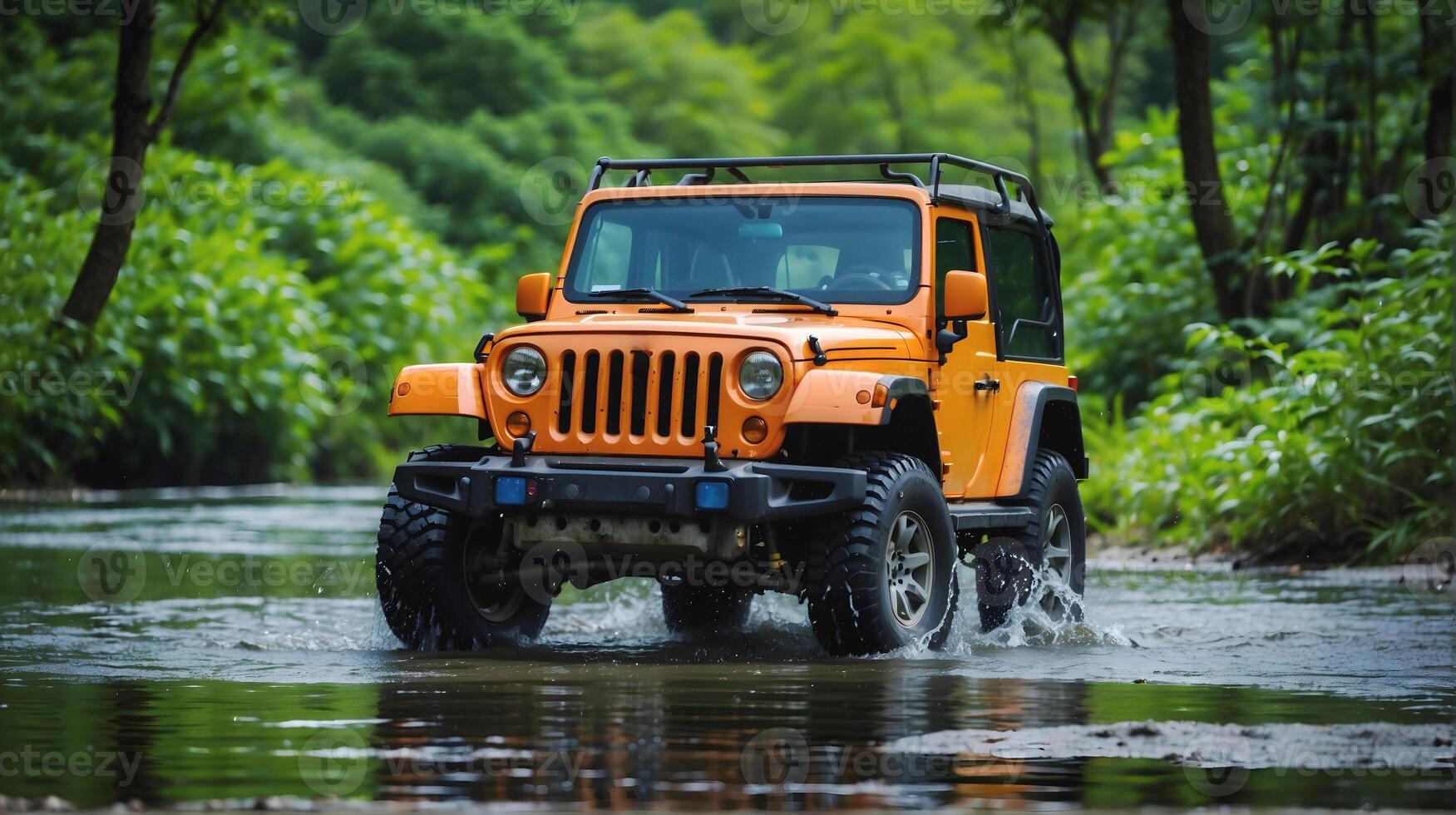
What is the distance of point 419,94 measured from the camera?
56.7 meters

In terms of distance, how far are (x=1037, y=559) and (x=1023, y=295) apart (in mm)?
1344

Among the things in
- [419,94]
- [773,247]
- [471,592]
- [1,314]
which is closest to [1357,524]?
[773,247]

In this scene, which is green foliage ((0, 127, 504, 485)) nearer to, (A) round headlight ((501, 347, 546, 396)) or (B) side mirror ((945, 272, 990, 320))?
(A) round headlight ((501, 347, 546, 396))

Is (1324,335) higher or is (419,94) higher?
(419,94)

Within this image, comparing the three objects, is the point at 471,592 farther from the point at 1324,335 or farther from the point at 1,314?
the point at 1,314

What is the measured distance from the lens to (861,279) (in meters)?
9.88

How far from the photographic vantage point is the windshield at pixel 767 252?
9.85 metres

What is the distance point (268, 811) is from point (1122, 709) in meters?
3.18

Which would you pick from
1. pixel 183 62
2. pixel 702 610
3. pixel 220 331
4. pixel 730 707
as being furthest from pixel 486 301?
pixel 730 707

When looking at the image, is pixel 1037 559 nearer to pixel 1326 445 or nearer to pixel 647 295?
pixel 647 295

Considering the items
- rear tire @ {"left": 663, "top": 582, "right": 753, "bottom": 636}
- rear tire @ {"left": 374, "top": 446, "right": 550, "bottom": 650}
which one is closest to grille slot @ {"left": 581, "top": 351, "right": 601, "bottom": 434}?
rear tire @ {"left": 374, "top": 446, "right": 550, "bottom": 650}

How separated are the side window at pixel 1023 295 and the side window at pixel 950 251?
0.19 meters

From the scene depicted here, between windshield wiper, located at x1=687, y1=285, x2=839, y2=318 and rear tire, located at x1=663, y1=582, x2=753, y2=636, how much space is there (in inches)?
74.0

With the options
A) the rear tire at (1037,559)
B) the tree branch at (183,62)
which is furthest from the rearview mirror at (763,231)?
the tree branch at (183,62)
